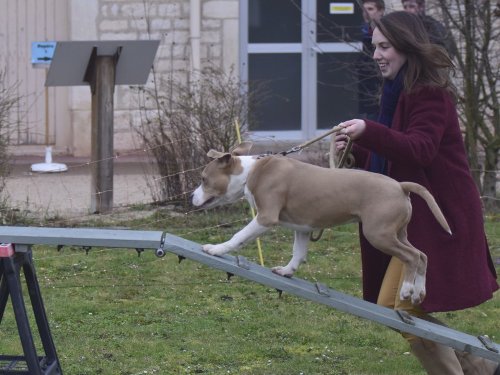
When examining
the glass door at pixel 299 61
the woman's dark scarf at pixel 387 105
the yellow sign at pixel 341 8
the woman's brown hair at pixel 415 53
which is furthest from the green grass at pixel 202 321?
the yellow sign at pixel 341 8

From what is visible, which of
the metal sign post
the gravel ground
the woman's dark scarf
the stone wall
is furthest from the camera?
the stone wall

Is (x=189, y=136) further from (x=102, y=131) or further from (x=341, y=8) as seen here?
(x=341, y=8)

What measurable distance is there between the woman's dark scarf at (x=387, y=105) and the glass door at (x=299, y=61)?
892 centimetres

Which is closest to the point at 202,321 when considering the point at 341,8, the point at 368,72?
the point at 368,72

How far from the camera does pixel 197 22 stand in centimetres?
1339

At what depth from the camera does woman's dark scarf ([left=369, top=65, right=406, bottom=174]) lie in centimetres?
486

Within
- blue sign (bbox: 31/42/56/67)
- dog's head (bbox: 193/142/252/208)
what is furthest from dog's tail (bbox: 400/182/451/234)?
blue sign (bbox: 31/42/56/67)

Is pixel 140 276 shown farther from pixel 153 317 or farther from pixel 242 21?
pixel 242 21

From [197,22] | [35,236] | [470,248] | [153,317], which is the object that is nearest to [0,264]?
[35,236]

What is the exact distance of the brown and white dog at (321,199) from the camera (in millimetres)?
4641

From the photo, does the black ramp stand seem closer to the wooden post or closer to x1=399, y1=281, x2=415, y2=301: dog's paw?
x1=399, y1=281, x2=415, y2=301: dog's paw

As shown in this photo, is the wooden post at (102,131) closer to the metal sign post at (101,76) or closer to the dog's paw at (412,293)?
the metal sign post at (101,76)

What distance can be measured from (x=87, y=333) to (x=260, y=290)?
147cm

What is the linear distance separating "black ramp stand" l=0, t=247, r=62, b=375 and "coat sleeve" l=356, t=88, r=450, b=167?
1.52m
